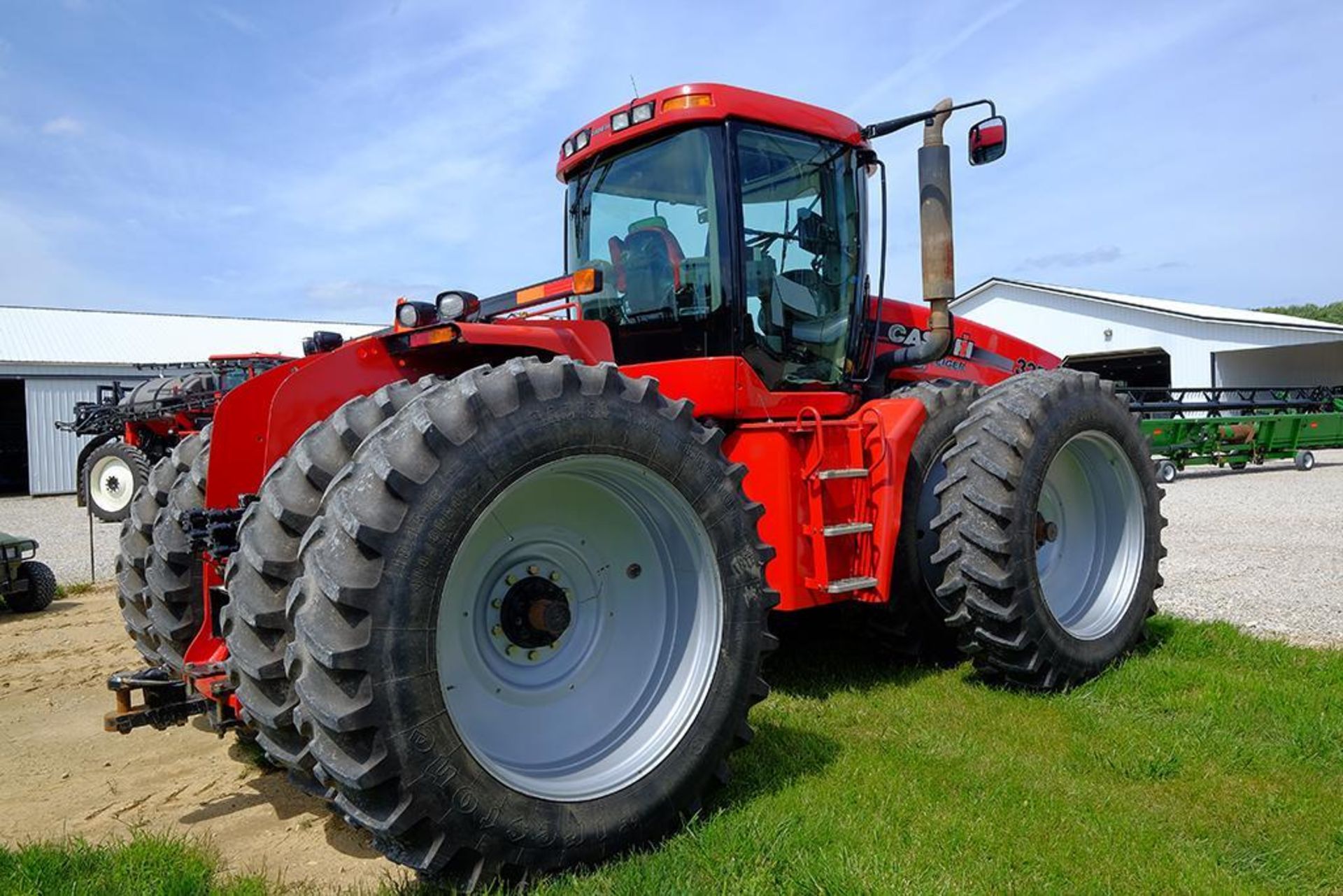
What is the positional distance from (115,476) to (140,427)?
105 cm

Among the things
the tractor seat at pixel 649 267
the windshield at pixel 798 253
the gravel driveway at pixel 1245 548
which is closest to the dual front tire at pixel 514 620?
the tractor seat at pixel 649 267

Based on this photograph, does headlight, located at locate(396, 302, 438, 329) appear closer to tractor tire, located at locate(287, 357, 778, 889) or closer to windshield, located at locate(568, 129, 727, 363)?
tractor tire, located at locate(287, 357, 778, 889)

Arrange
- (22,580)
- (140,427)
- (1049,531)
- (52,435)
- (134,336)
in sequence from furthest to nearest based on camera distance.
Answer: (134,336)
(52,435)
(140,427)
(22,580)
(1049,531)

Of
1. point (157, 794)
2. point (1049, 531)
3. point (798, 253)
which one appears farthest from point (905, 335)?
point (157, 794)

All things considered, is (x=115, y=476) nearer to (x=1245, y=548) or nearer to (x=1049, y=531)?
(x=1049, y=531)

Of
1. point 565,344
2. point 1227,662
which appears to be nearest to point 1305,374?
point 1227,662

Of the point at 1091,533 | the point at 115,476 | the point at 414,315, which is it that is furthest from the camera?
the point at 115,476

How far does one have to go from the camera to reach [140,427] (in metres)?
15.8

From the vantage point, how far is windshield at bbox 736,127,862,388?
450 centimetres

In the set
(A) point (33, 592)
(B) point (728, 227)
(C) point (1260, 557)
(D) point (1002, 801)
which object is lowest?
(C) point (1260, 557)

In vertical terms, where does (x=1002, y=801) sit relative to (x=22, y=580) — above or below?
below

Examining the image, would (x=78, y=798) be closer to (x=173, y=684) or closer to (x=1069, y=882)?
(x=173, y=684)

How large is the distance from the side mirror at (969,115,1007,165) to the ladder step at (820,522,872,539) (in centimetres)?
184

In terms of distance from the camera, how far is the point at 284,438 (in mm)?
3350
